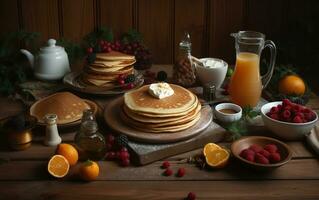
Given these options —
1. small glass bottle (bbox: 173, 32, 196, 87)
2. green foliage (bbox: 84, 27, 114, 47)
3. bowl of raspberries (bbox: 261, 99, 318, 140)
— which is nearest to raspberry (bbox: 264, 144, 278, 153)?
bowl of raspberries (bbox: 261, 99, 318, 140)

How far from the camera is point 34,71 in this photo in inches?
71.6

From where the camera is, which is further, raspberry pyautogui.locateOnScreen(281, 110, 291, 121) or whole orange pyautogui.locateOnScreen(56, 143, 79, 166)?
raspberry pyautogui.locateOnScreen(281, 110, 291, 121)

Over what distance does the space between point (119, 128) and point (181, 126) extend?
190mm

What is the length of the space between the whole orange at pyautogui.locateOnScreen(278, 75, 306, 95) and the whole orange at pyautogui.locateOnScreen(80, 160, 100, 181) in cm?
85

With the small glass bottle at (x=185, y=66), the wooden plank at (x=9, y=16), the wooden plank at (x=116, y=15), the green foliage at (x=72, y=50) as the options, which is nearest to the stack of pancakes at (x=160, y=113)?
the small glass bottle at (x=185, y=66)

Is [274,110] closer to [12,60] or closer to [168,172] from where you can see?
[168,172]

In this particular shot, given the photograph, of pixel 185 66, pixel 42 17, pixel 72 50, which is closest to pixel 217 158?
pixel 185 66

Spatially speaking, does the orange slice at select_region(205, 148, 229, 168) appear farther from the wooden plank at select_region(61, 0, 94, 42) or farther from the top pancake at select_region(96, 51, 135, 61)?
the wooden plank at select_region(61, 0, 94, 42)

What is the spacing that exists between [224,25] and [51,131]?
4.06 feet

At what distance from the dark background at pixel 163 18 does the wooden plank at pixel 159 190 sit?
108cm

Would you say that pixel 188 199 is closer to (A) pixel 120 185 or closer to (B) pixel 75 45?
(A) pixel 120 185

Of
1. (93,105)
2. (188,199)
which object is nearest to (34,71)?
(93,105)

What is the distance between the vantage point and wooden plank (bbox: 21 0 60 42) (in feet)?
6.99

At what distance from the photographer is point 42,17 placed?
216cm
